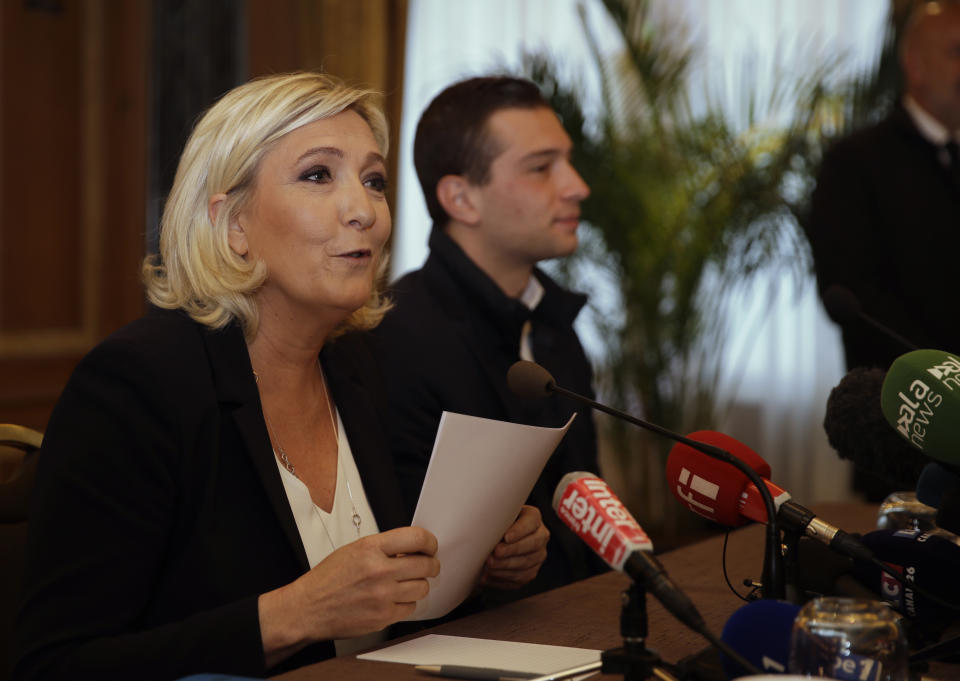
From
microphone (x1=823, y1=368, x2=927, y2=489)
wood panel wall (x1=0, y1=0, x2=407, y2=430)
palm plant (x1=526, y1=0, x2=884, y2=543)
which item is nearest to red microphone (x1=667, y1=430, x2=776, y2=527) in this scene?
microphone (x1=823, y1=368, x2=927, y2=489)

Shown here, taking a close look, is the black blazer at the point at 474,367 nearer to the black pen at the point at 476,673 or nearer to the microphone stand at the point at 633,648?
the black pen at the point at 476,673

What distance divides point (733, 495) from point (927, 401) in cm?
26

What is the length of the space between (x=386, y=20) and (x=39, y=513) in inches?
160

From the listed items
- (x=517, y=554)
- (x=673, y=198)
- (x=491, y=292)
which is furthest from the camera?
(x=673, y=198)

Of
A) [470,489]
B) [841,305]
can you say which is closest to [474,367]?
[841,305]

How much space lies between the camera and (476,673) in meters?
1.20

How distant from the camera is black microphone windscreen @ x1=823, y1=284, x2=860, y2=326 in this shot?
1.75m

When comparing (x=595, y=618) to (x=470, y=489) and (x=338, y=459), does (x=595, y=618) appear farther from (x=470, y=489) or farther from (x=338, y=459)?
(x=338, y=459)

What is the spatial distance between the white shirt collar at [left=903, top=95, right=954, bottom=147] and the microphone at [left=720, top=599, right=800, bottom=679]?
2403 millimetres

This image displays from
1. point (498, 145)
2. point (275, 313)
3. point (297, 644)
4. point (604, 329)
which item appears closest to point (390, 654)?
point (297, 644)

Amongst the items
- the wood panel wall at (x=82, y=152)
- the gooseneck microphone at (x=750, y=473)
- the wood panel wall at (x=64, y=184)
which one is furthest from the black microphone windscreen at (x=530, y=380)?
the wood panel wall at (x=64, y=184)

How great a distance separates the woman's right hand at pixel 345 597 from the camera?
1.32 metres

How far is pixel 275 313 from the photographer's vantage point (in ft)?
5.65

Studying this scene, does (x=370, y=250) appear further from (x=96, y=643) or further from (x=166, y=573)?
(x=96, y=643)
